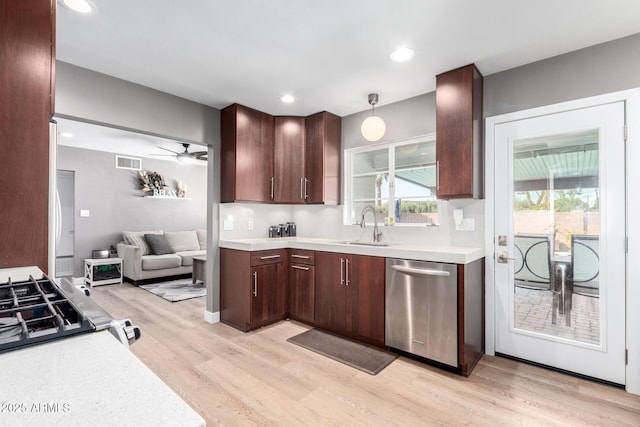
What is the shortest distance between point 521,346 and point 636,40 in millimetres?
2407

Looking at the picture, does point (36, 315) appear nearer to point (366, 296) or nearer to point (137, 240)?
point (366, 296)

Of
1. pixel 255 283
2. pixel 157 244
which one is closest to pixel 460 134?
pixel 255 283

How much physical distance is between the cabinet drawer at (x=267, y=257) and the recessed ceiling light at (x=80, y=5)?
2276mm

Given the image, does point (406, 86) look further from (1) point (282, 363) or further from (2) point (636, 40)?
(1) point (282, 363)

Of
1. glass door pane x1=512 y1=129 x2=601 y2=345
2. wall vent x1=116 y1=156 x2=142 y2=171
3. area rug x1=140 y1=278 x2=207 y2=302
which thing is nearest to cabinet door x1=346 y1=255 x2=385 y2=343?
glass door pane x1=512 y1=129 x2=601 y2=345

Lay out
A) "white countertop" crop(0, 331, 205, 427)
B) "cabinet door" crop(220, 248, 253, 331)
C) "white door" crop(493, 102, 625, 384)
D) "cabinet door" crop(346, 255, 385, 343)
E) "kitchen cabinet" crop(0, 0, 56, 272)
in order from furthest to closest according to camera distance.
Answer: "cabinet door" crop(220, 248, 253, 331), "cabinet door" crop(346, 255, 385, 343), "white door" crop(493, 102, 625, 384), "kitchen cabinet" crop(0, 0, 56, 272), "white countertop" crop(0, 331, 205, 427)

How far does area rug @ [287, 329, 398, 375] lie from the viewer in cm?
257

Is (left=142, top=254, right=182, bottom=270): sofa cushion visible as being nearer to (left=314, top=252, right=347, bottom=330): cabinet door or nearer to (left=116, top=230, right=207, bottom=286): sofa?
(left=116, top=230, right=207, bottom=286): sofa

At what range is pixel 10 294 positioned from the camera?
1004mm

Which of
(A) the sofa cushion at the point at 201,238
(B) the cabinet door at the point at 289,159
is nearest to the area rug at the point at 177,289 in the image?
(A) the sofa cushion at the point at 201,238

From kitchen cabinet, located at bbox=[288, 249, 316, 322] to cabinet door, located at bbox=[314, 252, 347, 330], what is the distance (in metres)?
0.07

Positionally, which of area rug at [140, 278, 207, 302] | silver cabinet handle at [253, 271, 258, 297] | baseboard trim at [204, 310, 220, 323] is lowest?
area rug at [140, 278, 207, 302]

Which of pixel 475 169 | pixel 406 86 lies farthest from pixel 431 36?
pixel 475 169

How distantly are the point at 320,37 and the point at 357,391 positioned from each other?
2500 mm
